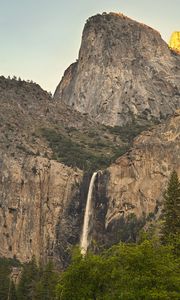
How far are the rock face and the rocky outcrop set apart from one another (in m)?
6.93

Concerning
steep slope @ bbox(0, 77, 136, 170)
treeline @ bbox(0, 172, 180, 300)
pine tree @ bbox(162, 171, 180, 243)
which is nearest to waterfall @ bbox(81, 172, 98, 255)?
steep slope @ bbox(0, 77, 136, 170)

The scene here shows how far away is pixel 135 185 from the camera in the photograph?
139m

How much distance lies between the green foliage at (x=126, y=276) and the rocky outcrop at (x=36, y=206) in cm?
7836

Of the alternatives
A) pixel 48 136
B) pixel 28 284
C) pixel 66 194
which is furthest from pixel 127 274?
pixel 48 136

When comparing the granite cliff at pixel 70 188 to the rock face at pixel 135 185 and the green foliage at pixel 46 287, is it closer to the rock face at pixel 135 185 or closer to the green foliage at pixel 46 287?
the rock face at pixel 135 185

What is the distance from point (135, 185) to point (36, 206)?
2476 centimetres

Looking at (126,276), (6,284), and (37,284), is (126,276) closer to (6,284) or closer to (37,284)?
(37,284)

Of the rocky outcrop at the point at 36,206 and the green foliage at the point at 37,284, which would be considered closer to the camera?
the green foliage at the point at 37,284

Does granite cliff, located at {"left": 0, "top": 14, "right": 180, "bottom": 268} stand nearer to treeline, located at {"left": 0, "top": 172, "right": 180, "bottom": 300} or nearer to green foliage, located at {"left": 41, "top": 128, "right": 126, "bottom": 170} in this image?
green foliage, located at {"left": 41, "top": 128, "right": 126, "bottom": 170}

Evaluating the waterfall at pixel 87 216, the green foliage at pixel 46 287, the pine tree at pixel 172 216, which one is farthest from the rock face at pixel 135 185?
the pine tree at pixel 172 216

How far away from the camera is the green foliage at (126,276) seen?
54.2m

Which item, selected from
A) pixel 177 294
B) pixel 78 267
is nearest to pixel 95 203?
pixel 78 267

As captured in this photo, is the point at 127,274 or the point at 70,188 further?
the point at 70,188

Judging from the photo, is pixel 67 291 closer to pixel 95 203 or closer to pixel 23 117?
pixel 95 203
